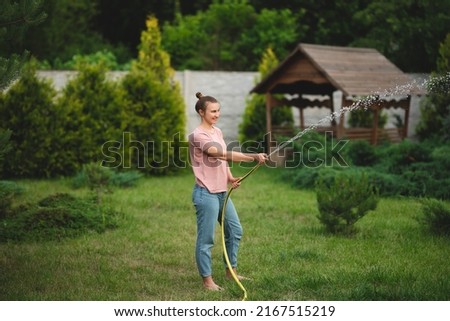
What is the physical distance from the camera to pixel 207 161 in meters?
5.69

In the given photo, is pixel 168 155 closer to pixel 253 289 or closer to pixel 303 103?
pixel 303 103

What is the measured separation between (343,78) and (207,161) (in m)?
8.49

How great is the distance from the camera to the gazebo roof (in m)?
13.6

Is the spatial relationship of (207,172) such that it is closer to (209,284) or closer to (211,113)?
(211,113)

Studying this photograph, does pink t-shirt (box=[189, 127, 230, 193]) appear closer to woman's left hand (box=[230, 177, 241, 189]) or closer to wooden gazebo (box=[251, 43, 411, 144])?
woman's left hand (box=[230, 177, 241, 189])

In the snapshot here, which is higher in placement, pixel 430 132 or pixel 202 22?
pixel 202 22

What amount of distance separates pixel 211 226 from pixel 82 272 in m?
1.49

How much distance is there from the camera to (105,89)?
13.6m

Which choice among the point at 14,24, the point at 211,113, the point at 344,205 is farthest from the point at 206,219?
the point at 344,205

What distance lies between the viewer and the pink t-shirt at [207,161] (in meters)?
5.59

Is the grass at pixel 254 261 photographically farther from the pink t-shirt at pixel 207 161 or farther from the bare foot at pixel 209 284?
the pink t-shirt at pixel 207 161

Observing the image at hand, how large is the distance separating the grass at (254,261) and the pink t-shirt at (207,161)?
0.90 meters

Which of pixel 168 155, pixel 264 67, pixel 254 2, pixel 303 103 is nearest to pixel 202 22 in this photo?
pixel 254 2

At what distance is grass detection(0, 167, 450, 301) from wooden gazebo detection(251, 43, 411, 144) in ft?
13.5
